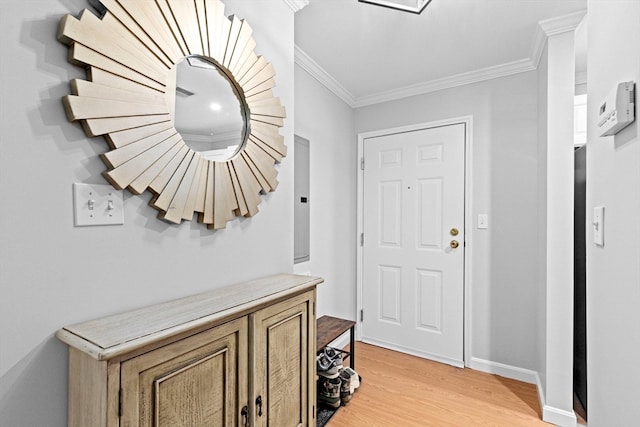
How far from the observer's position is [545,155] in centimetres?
199

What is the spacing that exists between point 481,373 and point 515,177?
1532 millimetres

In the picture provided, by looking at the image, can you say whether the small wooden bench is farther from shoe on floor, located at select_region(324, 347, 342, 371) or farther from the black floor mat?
the black floor mat

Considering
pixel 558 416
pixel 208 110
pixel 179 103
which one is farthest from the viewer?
pixel 558 416

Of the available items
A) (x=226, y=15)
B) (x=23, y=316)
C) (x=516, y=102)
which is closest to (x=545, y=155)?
(x=516, y=102)

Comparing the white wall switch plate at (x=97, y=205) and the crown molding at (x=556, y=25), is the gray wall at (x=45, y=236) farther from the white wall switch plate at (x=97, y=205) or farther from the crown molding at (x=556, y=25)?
the crown molding at (x=556, y=25)

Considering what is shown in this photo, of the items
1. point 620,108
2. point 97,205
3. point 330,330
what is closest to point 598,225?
point 620,108

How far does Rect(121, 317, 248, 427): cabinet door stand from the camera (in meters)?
0.77

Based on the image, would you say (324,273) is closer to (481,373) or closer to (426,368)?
(426,368)

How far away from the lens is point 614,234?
0.85 meters

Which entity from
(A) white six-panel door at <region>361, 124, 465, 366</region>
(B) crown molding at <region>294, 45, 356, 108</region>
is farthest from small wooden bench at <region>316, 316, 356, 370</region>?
(B) crown molding at <region>294, 45, 356, 108</region>

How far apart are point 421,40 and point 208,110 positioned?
5.24 feet

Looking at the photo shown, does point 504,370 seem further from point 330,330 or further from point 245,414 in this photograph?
point 245,414

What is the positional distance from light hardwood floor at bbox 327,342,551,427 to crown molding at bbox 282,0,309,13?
2337 millimetres

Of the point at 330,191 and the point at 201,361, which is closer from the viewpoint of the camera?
the point at 201,361
